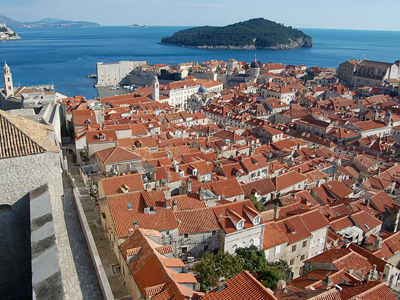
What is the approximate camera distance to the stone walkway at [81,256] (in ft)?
34.0

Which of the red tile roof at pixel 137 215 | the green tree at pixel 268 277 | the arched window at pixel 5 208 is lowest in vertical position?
the green tree at pixel 268 277

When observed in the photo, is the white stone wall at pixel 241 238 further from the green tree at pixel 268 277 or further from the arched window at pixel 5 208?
the arched window at pixel 5 208

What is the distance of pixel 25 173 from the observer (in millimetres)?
11359

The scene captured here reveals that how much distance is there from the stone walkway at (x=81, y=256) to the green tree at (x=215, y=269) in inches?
176

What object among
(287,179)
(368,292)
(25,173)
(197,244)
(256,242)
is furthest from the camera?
(287,179)

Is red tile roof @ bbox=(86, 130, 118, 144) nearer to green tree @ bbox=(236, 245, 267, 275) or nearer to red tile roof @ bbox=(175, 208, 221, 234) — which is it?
red tile roof @ bbox=(175, 208, 221, 234)

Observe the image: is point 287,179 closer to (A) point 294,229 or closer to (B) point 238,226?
(A) point 294,229

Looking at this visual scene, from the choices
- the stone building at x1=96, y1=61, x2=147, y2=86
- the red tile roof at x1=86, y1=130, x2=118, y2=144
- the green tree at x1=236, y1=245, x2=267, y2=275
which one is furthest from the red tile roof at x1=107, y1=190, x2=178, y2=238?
the stone building at x1=96, y1=61, x2=147, y2=86

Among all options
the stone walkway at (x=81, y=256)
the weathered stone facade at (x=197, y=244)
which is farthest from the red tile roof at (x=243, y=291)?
the weathered stone facade at (x=197, y=244)

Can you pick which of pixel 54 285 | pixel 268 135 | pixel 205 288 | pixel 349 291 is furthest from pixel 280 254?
pixel 268 135

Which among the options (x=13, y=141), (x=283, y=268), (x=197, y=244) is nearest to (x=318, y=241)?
(x=283, y=268)

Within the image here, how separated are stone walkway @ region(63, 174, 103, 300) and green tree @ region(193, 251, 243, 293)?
14.6 ft

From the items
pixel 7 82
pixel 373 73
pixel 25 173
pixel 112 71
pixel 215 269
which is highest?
pixel 25 173

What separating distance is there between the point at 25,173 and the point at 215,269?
791 cm
